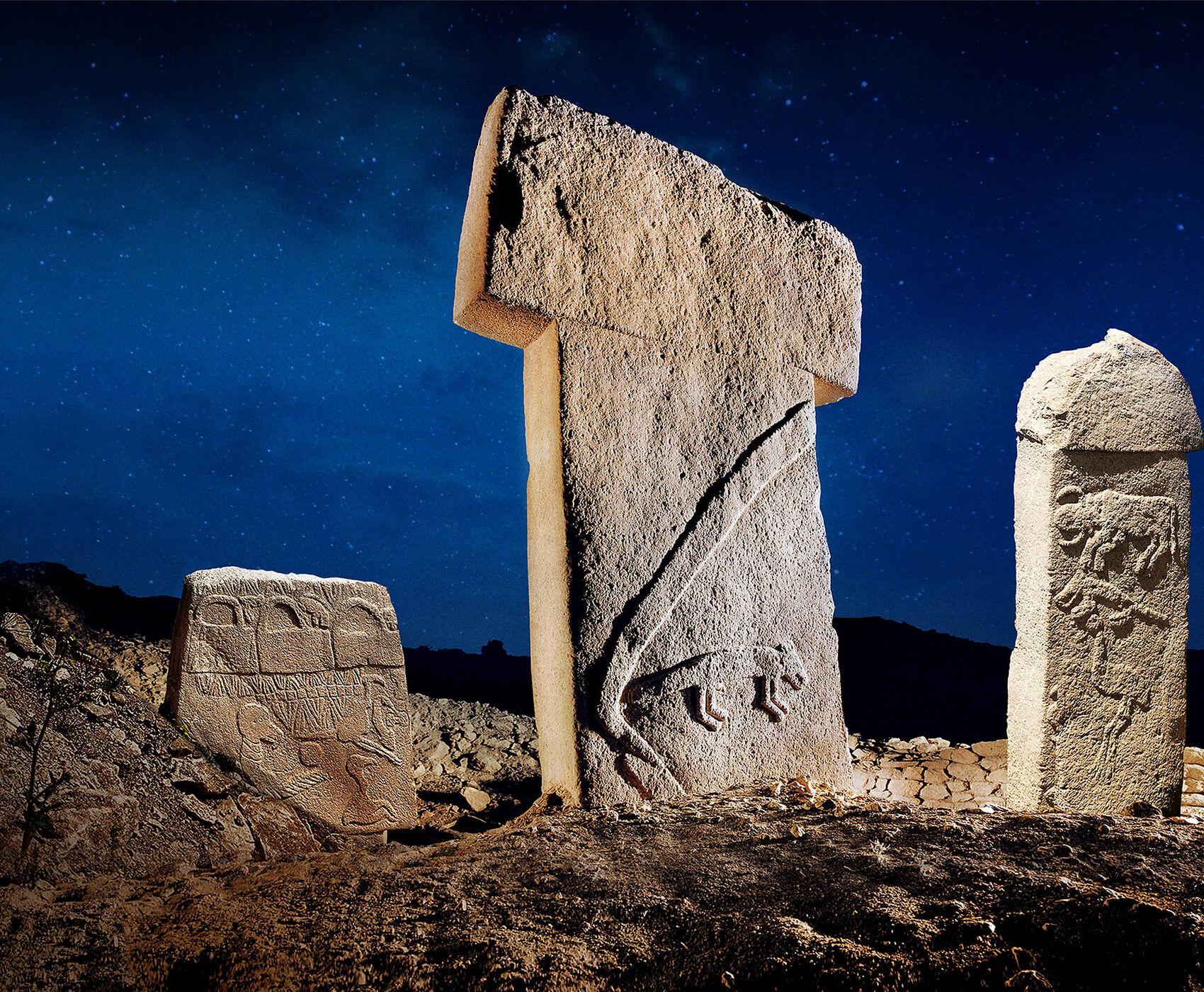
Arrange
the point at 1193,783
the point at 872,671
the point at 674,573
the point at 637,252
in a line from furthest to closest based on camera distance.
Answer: the point at 872,671 → the point at 1193,783 → the point at 637,252 → the point at 674,573

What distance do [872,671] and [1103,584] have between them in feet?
19.2

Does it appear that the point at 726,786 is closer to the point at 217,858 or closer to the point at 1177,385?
the point at 217,858

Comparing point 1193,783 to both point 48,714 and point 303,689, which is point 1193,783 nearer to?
point 303,689

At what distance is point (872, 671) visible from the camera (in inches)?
351

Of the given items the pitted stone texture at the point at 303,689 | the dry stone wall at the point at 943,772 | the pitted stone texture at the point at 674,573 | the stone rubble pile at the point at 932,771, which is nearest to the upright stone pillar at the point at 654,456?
the pitted stone texture at the point at 674,573

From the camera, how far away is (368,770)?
3.61m

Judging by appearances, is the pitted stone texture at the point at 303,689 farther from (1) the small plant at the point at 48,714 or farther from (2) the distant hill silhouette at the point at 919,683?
(2) the distant hill silhouette at the point at 919,683

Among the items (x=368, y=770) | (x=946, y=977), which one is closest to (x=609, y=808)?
(x=946, y=977)

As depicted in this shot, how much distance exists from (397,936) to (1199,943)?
1237 mm

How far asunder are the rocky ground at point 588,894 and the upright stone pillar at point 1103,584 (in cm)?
155

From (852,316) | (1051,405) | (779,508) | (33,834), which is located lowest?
(33,834)

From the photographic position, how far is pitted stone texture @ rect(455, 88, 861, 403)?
231 centimetres

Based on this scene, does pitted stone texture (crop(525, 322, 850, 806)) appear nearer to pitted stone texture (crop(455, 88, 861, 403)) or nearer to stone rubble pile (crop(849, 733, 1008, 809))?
pitted stone texture (crop(455, 88, 861, 403))

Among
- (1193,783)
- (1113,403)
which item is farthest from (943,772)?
(1113,403)
